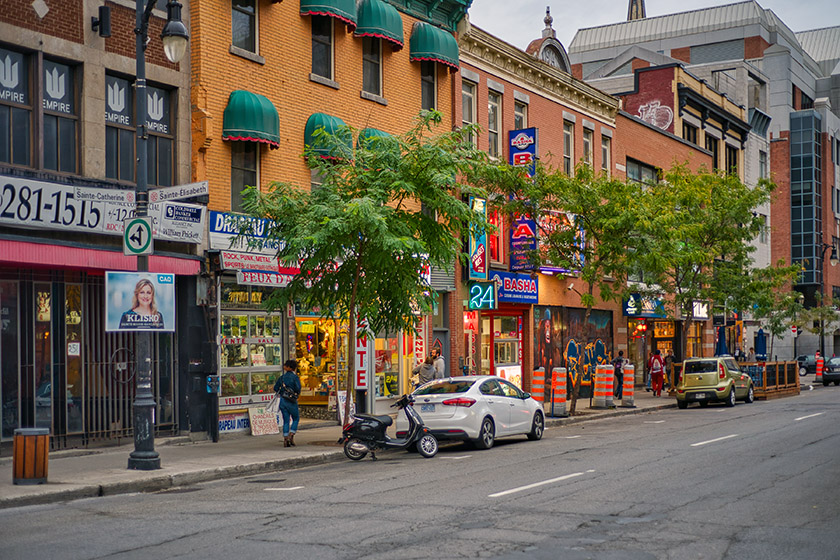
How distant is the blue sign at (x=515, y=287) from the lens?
29.7m

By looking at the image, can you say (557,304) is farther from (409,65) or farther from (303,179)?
(303,179)

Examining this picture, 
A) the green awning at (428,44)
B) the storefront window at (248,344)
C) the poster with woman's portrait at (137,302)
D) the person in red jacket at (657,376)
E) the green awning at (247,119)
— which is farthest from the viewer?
the person in red jacket at (657,376)

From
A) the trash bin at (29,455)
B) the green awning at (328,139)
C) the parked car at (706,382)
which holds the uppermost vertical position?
the green awning at (328,139)

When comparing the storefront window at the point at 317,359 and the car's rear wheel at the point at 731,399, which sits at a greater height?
the storefront window at the point at 317,359

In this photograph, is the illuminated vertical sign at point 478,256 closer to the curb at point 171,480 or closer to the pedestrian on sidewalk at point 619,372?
the pedestrian on sidewalk at point 619,372

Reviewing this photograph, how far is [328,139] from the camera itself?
18.5m

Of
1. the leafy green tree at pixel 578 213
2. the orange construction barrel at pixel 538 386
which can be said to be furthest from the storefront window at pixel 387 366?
the leafy green tree at pixel 578 213

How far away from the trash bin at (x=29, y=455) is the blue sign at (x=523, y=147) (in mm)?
18917

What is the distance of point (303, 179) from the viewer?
892 inches

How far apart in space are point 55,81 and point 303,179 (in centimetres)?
672

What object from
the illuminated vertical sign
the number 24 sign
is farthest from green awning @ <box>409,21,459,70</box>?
the number 24 sign

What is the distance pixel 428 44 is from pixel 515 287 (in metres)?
8.44

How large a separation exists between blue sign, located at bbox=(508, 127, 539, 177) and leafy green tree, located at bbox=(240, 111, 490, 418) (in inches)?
407

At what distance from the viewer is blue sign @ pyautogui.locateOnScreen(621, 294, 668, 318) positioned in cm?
3625
